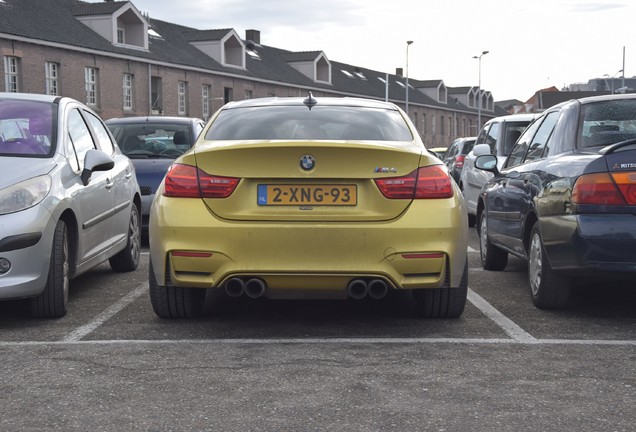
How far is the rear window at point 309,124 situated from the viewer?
582 centimetres

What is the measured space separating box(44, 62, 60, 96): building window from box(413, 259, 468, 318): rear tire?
1356 inches

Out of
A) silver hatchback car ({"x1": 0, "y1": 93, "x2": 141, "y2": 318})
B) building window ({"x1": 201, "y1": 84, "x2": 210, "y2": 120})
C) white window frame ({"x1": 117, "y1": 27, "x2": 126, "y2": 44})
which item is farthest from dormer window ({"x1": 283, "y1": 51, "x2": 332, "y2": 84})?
silver hatchback car ({"x1": 0, "y1": 93, "x2": 141, "y2": 318})

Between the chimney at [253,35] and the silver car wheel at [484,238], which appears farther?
the chimney at [253,35]

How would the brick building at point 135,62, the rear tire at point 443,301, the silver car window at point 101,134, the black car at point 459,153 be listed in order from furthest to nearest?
the brick building at point 135,62
the black car at point 459,153
the silver car window at point 101,134
the rear tire at point 443,301

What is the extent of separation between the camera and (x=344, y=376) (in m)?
4.50

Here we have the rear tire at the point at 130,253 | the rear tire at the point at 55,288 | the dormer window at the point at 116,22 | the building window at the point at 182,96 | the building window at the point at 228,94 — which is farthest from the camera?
the building window at the point at 228,94

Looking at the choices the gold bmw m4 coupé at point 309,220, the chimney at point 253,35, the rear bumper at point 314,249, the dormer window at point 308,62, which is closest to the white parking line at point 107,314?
the gold bmw m4 coupé at point 309,220

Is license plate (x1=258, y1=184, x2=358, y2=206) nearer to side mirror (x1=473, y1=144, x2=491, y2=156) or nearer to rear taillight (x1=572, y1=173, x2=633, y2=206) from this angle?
rear taillight (x1=572, y1=173, x2=633, y2=206)

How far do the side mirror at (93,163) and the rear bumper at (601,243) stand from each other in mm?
3310

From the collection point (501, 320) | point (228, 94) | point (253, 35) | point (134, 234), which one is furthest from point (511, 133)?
point (253, 35)

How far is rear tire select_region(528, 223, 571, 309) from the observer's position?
20.8 feet

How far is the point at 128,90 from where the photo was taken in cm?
4403

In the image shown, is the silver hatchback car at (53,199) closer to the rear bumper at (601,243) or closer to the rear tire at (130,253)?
the rear tire at (130,253)

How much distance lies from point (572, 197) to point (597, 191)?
18cm
